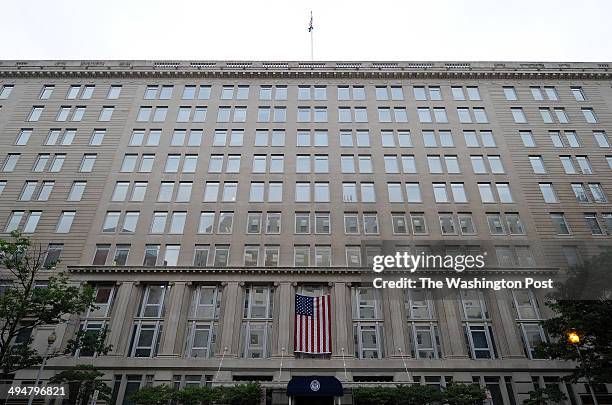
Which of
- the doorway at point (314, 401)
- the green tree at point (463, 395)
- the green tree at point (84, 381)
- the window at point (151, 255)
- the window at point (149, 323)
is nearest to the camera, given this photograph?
the green tree at point (463, 395)

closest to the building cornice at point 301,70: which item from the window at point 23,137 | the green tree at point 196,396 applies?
the window at point 23,137

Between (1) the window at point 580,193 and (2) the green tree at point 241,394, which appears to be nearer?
(2) the green tree at point 241,394

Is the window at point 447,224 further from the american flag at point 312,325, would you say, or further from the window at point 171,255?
Answer: the window at point 171,255

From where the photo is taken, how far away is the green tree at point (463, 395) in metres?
26.9

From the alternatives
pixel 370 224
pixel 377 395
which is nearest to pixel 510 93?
pixel 370 224

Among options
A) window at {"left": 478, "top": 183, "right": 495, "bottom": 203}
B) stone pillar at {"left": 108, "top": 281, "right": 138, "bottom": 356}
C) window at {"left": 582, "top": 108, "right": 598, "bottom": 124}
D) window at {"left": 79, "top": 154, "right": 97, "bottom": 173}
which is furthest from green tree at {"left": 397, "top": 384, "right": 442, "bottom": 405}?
window at {"left": 582, "top": 108, "right": 598, "bottom": 124}

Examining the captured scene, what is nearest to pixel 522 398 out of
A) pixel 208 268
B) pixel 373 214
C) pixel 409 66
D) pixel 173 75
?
pixel 373 214

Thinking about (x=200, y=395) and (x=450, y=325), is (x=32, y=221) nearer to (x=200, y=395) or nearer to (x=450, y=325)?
(x=200, y=395)

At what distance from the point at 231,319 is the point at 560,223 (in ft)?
101

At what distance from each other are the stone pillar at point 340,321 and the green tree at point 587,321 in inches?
518

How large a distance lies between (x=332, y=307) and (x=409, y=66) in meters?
30.3

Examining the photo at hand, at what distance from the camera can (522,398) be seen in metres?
31.3

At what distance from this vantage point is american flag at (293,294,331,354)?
32750 mm

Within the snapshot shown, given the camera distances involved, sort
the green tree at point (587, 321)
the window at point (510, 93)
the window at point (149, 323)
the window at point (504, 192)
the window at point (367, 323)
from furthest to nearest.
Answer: the window at point (510, 93) → the window at point (504, 192) → the window at point (149, 323) → the window at point (367, 323) → the green tree at point (587, 321)
